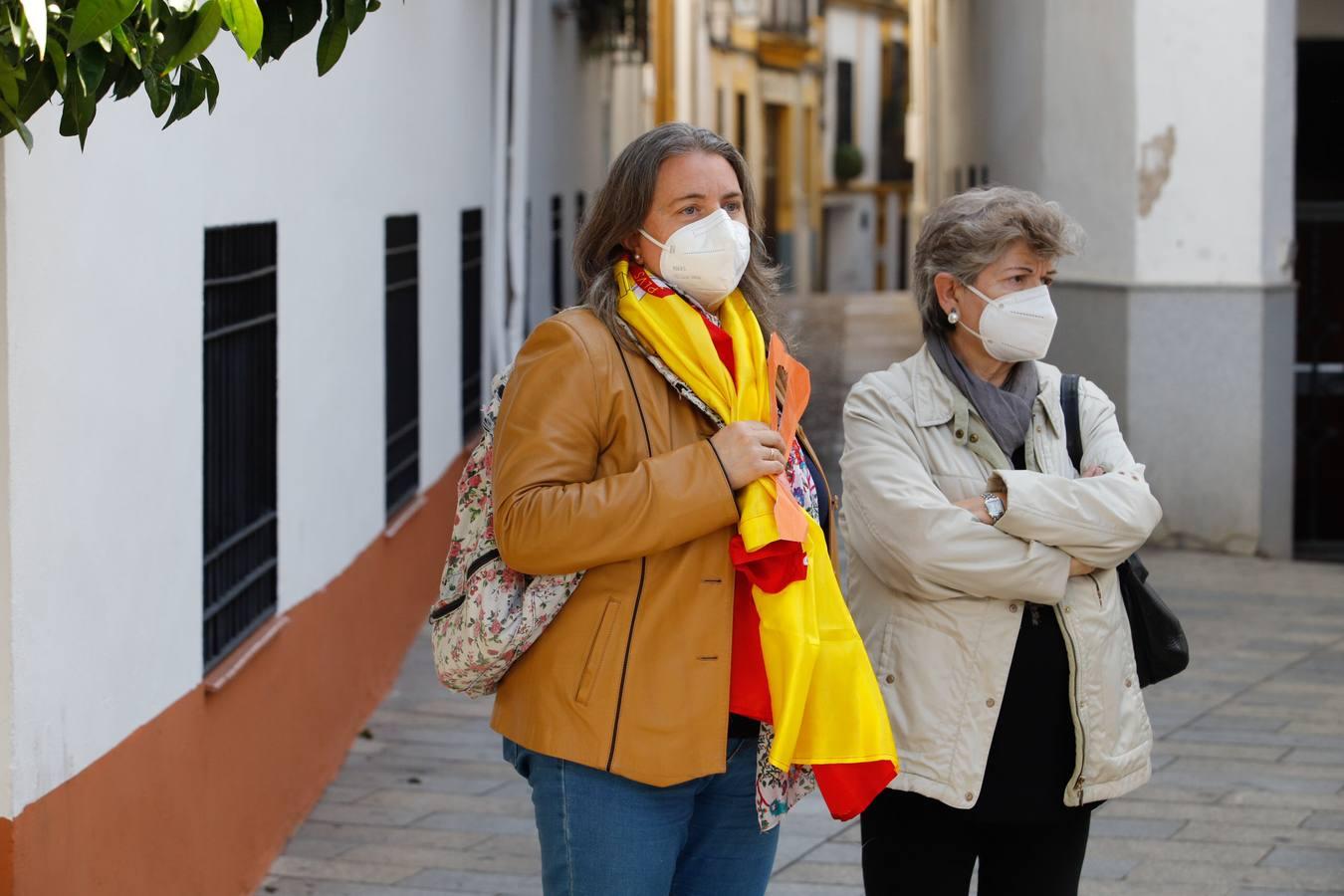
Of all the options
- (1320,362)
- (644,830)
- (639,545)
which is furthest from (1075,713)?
(1320,362)

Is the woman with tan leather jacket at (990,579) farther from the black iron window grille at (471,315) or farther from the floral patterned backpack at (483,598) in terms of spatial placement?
the black iron window grille at (471,315)

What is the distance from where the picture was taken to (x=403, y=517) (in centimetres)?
859

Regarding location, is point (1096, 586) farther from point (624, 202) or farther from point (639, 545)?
point (624, 202)

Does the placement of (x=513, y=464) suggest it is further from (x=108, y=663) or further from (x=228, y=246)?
(x=228, y=246)

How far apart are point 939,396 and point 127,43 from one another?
69.7 inches

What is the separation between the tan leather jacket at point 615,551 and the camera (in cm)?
308

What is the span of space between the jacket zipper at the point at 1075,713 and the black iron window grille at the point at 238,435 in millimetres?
2601

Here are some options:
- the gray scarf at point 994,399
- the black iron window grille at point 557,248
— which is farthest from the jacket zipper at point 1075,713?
the black iron window grille at point 557,248

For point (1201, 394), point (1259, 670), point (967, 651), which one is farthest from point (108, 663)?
point (1201, 394)

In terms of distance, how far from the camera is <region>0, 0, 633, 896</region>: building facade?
3.78 m

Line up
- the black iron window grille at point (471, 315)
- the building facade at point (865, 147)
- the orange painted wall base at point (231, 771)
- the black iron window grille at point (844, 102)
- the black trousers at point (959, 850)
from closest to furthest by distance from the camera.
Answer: the black trousers at point (959, 850) < the orange painted wall base at point (231, 771) < the black iron window grille at point (471, 315) < the building facade at point (865, 147) < the black iron window grille at point (844, 102)

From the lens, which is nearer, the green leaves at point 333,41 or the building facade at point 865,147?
the green leaves at point 333,41

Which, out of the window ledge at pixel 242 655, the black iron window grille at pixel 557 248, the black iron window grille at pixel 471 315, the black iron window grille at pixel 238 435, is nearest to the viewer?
the window ledge at pixel 242 655

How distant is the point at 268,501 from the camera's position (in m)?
6.14
